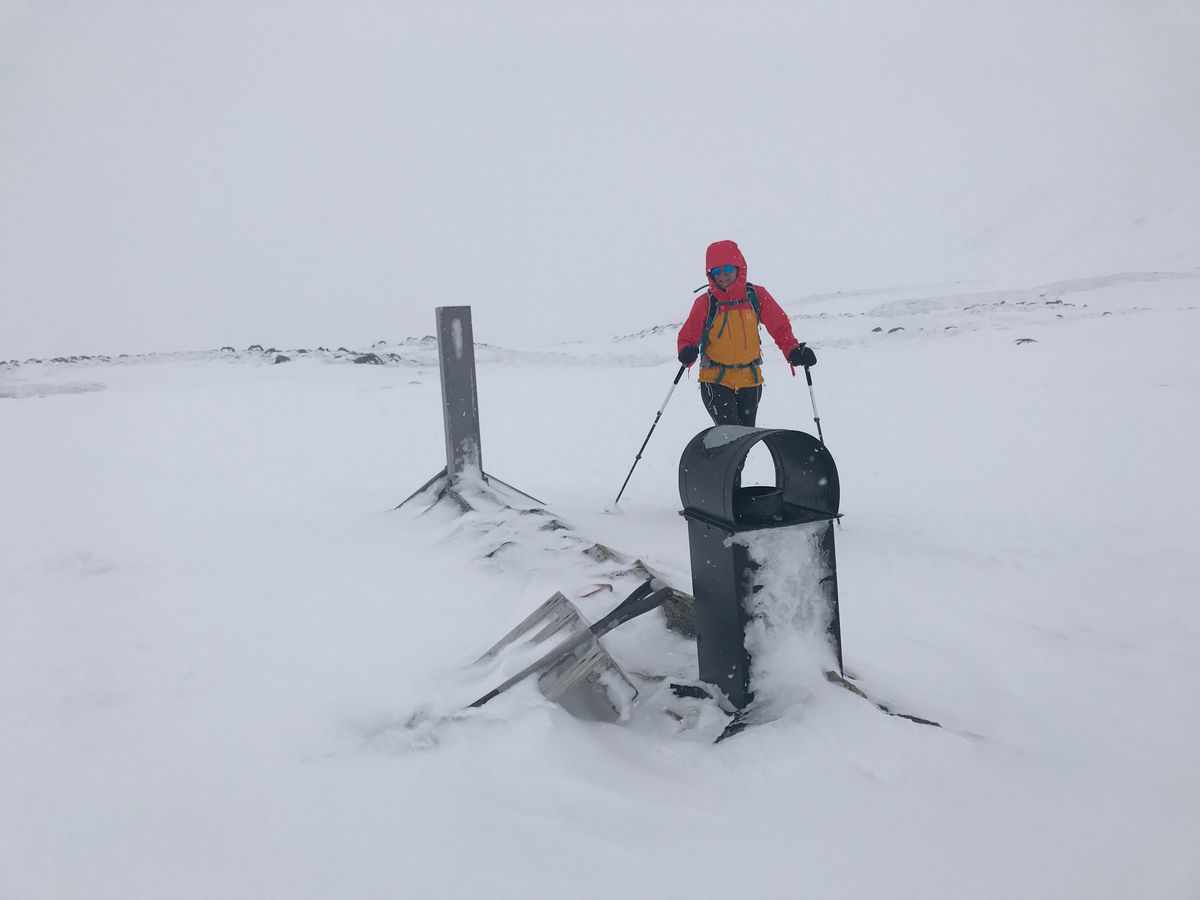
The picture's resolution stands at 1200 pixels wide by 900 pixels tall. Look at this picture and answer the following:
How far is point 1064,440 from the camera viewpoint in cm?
926

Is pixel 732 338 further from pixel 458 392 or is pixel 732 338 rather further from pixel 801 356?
pixel 458 392

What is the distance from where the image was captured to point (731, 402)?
6129 mm

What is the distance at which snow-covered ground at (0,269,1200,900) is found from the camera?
240cm

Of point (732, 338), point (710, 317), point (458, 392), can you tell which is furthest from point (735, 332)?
point (458, 392)

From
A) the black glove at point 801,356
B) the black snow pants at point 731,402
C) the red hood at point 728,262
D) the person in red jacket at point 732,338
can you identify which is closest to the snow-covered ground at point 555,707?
the black snow pants at point 731,402

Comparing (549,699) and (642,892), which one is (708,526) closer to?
(549,699)

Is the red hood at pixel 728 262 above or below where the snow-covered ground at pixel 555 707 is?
above

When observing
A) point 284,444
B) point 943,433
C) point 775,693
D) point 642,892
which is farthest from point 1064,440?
point 284,444

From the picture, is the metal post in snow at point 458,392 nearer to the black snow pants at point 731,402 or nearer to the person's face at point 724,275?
the black snow pants at point 731,402

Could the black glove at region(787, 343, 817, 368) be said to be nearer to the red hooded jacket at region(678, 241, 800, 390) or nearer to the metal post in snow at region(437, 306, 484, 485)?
the red hooded jacket at region(678, 241, 800, 390)

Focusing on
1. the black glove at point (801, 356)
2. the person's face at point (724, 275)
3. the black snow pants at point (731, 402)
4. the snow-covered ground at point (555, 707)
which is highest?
the person's face at point (724, 275)

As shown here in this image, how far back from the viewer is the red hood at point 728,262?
578 cm

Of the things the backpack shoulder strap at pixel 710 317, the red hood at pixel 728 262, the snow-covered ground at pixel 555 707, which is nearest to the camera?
the snow-covered ground at pixel 555 707

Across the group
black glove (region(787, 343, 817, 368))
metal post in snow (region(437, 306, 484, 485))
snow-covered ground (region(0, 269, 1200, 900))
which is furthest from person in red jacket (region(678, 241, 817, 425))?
metal post in snow (region(437, 306, 484, 485))
